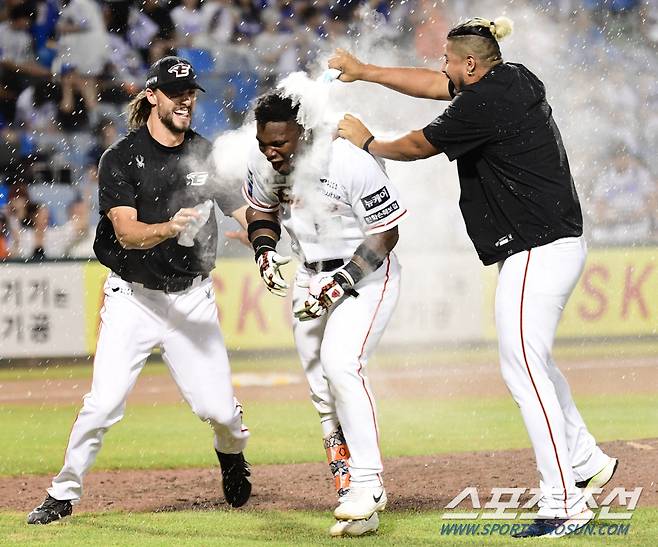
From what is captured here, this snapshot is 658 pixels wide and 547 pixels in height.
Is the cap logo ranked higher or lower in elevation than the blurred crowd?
higher

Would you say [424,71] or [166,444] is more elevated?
[424,71]

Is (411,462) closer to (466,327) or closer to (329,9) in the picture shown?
(466,327)

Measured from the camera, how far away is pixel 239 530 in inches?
226

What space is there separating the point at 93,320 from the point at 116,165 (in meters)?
7.79

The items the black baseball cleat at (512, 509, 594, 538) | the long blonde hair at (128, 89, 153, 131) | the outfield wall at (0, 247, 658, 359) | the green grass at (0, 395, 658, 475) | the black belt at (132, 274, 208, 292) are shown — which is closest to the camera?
the black baseball cleat at (512, 509, 594, 538)

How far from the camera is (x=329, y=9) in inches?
638

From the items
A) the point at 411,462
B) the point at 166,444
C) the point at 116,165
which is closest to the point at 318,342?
the point at 116,165

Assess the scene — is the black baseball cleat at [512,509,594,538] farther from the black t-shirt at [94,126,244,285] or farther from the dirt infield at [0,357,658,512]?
the black t-shirt at [94,126,244,285]

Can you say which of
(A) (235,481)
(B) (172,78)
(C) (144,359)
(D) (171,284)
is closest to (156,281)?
(D) (171,284)

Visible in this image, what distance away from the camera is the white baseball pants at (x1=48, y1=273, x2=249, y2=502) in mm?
5977

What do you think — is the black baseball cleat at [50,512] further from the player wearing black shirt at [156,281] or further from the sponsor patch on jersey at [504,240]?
the sponsor patch on jersey at [504,240]

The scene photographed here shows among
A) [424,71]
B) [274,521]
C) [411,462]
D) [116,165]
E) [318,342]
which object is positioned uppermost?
[424,71]

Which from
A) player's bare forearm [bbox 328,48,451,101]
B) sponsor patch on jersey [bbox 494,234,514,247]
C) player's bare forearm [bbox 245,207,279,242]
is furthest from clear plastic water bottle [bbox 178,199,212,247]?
sponsor patch on jersey [bbox 494,234,514,247]

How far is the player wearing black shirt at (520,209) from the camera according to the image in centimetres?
527
